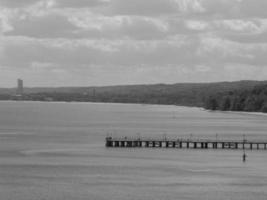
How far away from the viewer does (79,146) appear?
12938 cm

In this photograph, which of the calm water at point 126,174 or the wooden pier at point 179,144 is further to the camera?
the wooden pier at point 179,144

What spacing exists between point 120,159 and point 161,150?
15672 millimetres

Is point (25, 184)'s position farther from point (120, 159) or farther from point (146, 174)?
point (120, 159)

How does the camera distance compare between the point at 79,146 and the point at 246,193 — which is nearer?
the point at 246,193

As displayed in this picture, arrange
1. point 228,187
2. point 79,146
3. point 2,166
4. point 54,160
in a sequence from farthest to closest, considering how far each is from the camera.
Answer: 1. point 79,146
2. point 54,160
3. point 2,166
4. point 228,187

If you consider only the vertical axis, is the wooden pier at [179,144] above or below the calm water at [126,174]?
above

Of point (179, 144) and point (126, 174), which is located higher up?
point (179, 144)

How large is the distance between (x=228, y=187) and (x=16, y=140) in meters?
72.8

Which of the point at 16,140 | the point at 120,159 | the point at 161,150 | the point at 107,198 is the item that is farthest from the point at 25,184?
the point at 16,140

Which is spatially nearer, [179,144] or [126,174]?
[126,174]

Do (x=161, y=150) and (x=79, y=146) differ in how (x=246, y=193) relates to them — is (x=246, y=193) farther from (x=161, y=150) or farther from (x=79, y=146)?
(x=79, y=146)

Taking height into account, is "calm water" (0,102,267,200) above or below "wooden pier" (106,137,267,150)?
below

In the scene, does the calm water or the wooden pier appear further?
the wooden pier

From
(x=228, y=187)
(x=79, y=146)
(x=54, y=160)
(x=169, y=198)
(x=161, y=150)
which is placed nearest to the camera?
(x=169, y=198)
